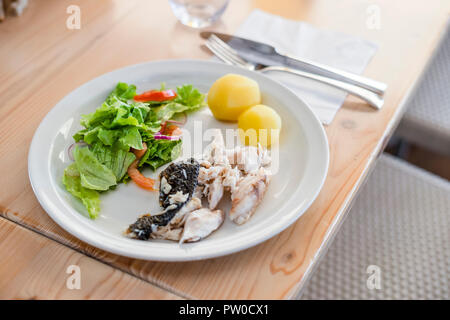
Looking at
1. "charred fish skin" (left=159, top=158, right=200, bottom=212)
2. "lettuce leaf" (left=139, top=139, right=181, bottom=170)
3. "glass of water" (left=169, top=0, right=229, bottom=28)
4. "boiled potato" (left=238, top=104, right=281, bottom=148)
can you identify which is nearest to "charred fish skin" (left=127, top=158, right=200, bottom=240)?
"charred fish skin" (left=159, top=158, right=200, bottom=212)

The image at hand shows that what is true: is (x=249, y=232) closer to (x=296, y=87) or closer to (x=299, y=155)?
(x=299, y=155)

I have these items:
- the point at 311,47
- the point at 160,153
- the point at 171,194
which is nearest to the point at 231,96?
the point at 160,153

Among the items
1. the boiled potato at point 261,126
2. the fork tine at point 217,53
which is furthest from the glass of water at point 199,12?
the boiled potato at point 261,126

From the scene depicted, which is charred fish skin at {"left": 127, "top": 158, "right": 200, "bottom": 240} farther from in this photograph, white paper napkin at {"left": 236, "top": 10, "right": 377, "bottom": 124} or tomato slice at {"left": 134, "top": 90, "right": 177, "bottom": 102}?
white paper napkin at {"left": 236, "top": 10, "right": 377, "bottom": 124}

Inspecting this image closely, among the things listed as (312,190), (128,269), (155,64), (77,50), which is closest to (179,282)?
(128,269)

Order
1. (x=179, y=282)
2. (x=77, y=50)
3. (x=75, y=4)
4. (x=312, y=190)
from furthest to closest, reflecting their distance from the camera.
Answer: (x=75, y=4), (x=77, y=50), (x=312, y=190), (x=179, y=282)

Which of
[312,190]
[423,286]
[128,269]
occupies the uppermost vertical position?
[312,190]
